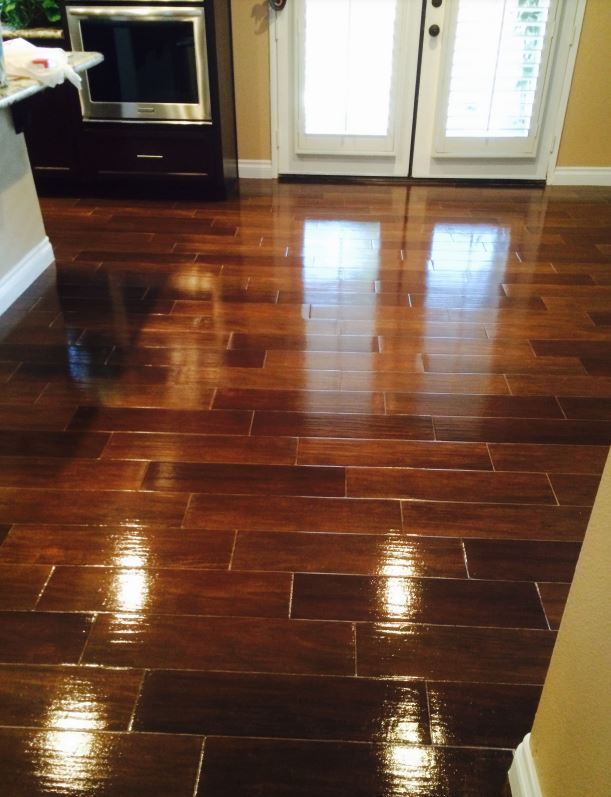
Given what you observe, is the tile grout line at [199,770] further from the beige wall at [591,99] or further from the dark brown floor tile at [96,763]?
the beige wall at [591,99]

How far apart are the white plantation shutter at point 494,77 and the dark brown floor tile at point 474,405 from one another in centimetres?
260

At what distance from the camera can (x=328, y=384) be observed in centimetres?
241

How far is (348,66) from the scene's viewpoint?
4.20 metres

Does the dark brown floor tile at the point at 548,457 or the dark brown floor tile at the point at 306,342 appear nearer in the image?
the dark brown floor tile at the point at 548,457

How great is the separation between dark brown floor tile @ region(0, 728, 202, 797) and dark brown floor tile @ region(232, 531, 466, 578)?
1.55 ft

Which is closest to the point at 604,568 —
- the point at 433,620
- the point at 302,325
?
the point at 433,620

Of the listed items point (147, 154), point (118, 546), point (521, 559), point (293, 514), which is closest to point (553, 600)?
point (521, 559)

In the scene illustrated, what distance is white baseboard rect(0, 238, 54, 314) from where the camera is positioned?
9.52 feet

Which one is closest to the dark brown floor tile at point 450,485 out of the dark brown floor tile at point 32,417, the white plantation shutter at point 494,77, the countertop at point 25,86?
the dark brown floor tile at point 32,417

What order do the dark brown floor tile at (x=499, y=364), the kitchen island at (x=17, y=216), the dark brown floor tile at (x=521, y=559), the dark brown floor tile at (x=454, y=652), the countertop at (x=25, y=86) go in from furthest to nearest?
the kitchen island at (x=17, y=216)
the dark brown floor tile at (x=499, y=364)
the countertop at (x=25, y=86)
the dark brown floor tile at (x=521, y=559)
the dark brown floor tile at (x=454, y=652)

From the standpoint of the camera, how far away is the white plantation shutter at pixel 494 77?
400 cm

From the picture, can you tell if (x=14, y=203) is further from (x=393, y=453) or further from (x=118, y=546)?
(x=393, y=453)

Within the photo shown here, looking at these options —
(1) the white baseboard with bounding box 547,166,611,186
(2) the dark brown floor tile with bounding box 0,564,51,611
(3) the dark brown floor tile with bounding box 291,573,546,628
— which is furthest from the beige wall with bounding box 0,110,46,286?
(1) the white baseboard with bounding box 547,166,611,186

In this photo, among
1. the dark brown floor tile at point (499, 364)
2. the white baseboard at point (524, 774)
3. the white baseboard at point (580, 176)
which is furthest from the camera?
the white baseboard at point (580, 176)
